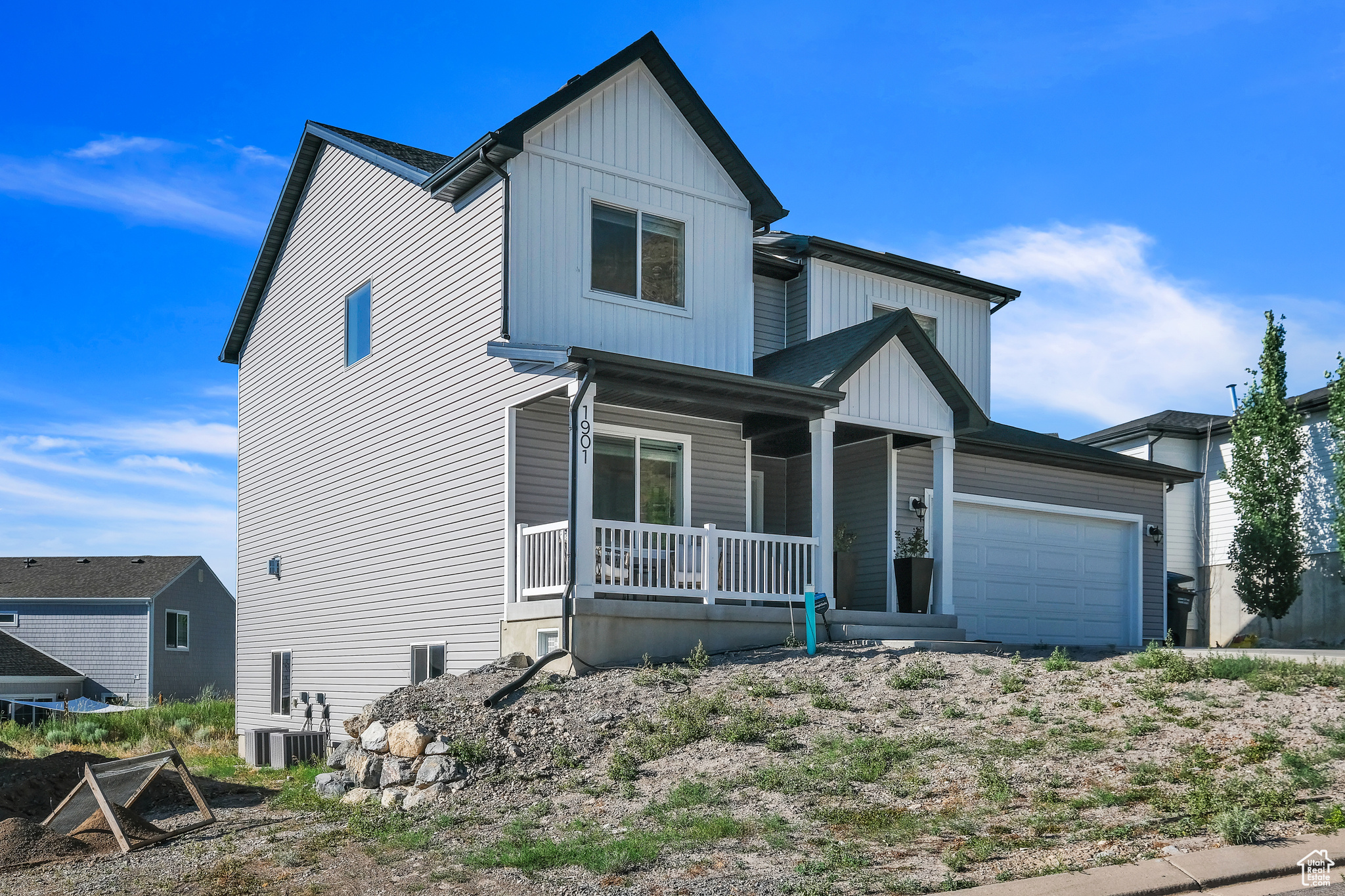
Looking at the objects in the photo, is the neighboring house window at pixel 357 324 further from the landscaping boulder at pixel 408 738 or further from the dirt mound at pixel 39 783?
the landscaping boulder at pixel 408 738

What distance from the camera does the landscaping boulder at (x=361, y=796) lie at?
9.74 meters

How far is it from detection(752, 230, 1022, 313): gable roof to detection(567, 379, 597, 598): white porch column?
558cm

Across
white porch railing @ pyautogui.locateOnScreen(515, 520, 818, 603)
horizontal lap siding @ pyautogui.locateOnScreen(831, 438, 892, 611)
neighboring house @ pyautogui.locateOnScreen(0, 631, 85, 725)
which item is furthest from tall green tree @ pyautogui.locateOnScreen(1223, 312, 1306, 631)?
neighboring house @ pyautogui.locateOnScreen(0, 631, 85, 725)

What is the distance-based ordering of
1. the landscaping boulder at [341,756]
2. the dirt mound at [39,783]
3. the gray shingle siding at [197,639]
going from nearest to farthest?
the landscaping boulder at [341,756] < the dirt mound at [39,783] < the gray shingle siding at [197,639]

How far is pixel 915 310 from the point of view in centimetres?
1947

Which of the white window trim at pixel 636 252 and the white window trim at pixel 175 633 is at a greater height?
the white window trim at pixel 636 252

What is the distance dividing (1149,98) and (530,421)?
28.7ft

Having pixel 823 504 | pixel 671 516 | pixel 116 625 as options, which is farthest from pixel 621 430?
pixel 116 625

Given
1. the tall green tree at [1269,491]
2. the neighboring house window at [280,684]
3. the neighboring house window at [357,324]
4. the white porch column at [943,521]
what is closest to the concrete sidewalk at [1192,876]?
the white porch column at [943,521]

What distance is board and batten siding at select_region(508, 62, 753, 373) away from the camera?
1477 cm

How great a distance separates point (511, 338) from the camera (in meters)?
14.4

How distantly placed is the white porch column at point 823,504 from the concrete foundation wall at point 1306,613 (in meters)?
15.3

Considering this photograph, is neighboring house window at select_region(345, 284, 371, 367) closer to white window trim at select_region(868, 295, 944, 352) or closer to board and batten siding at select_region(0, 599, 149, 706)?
white window trim at select_region(868, 295, 944, 352)

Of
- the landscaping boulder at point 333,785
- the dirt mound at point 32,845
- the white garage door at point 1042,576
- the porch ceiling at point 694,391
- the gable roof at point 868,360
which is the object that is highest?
the gable roof at point 868,360
